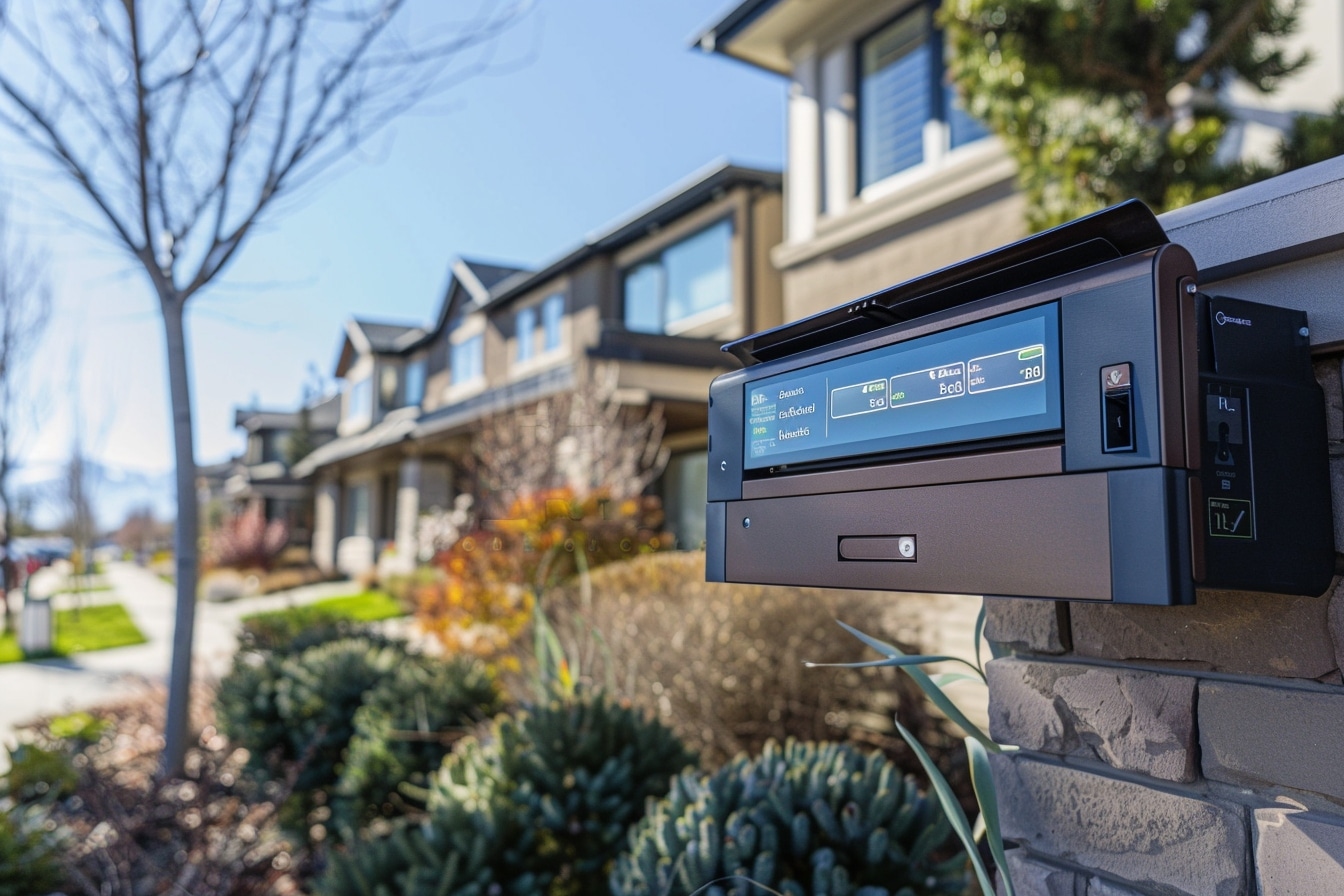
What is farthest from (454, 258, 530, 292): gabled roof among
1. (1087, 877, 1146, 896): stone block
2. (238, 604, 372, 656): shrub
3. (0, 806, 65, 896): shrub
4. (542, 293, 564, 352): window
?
(1087, 877, 1146, 896): stone block

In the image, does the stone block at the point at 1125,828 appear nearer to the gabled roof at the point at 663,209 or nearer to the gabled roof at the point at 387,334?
the gabled roof at the point at 663,209

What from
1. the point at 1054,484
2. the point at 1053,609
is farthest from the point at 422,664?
the point at 1054,484

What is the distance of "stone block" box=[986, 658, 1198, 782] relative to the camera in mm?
1134

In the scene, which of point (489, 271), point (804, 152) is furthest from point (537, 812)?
point (489, 271)

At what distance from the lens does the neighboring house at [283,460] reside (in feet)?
112

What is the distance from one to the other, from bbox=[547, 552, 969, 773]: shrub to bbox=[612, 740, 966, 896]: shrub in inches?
77.1

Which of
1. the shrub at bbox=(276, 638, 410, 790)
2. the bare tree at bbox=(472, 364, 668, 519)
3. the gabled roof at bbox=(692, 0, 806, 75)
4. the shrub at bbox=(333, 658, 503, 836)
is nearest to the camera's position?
the shrub at bbox=(333, 658, 503, 836)

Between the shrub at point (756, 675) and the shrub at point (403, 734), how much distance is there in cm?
60

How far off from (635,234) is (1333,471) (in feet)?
48.3

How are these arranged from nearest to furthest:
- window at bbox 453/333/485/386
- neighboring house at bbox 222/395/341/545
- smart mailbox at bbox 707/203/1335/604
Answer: smart mailbox at bbox 707/203/1335/604
window at bbox 453/333/485/386
neighboring house at bbox 222/395/341/545

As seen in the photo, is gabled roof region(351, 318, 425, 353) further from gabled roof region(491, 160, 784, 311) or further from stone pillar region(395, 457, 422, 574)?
gabled roof region(491, 160, 784, 311)

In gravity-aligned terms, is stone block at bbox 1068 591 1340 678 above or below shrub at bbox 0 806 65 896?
above

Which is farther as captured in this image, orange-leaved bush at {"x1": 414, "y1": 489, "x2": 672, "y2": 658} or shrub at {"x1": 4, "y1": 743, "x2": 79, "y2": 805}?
orange-leaved bush at {"x1": 414, "y1": 489, "x2": 672, "y2": 658}

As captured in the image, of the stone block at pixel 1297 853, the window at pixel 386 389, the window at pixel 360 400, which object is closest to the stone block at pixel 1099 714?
the stone block at pixel 1297 853
